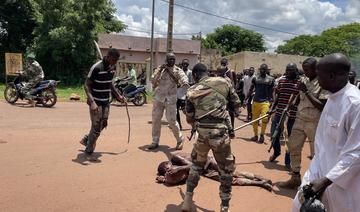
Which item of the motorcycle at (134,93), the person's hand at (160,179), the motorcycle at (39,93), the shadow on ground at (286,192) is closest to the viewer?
the shadow on ground at (286,192)

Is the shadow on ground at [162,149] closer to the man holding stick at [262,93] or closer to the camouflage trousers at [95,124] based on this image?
the camouflage trousers at [95,124]

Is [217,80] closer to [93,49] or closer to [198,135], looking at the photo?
[198,135]

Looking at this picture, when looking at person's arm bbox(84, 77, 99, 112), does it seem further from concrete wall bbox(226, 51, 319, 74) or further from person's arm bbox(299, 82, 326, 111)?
concrete wall bbox(226, 51, 319, 74)

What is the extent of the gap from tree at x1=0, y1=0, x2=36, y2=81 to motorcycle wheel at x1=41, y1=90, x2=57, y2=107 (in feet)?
53.5

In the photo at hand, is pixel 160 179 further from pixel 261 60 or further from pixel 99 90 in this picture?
pixel 261 60

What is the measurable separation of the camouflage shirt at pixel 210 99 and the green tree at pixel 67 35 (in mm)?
21867

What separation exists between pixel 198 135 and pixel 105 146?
3.68m

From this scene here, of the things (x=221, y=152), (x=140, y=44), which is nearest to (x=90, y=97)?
(x=221, y=152)

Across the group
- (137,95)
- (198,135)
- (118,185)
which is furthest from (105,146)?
(137,95)

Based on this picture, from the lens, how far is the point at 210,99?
15.4ft

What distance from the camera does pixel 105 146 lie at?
8.01 metres

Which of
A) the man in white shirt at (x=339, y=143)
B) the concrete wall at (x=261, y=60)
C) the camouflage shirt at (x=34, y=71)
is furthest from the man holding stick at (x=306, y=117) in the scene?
the concrete wall at (x=261, y=60)

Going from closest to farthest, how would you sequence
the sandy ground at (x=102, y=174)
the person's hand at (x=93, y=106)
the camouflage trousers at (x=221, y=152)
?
the camouflage trousers at (x=221, y=152) < the sandy ground at (x=102, y=174) < the person's hand at (x=93, y=106)

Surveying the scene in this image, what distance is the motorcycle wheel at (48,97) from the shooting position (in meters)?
14.0
